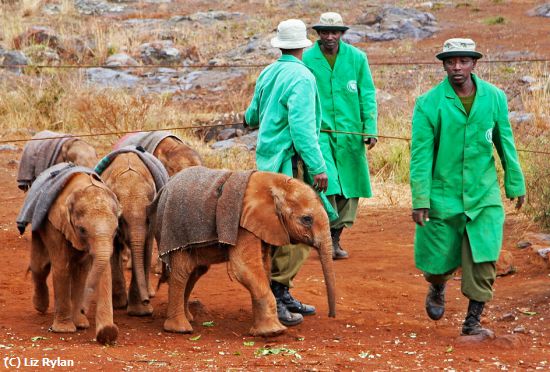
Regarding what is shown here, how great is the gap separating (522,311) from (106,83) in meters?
15.3

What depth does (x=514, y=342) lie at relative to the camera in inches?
301

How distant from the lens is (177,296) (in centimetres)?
827

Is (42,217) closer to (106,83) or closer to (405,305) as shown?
(405,305)

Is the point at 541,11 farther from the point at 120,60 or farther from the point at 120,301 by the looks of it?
the point at 120,301

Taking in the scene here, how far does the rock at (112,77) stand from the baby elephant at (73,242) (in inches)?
575

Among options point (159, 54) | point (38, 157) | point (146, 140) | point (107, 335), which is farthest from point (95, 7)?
point (107, 335)

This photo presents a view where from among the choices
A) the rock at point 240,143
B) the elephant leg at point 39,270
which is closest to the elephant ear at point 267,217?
the elephant leg at point 39,270

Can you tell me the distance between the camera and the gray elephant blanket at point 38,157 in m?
11.3

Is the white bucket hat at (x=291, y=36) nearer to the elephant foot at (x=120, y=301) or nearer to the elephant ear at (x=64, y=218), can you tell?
the elephant ear at (x=64, y=218)

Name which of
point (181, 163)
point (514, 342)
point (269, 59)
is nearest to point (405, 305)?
point (514, 342)

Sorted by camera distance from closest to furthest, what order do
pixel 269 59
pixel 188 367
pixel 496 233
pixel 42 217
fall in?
pixel 188 367
pixel 496 233
pixel 42 217
pixel 269 59

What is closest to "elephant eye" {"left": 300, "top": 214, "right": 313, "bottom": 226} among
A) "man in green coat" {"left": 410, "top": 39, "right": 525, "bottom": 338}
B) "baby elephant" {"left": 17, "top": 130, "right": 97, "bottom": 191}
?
"man in green coat" {"left": 410, "top": 39, "right": 525, "bottom": 338}

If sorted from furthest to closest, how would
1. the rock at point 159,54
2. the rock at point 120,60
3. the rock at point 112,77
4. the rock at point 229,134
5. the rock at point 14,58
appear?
the rock at point 159,54 → the rock at point 120,60 → the rock at point 14,58 → the rock at point 112,77 → the rock at point 229,134

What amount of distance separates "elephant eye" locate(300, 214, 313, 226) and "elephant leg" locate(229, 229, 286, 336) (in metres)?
0.35
